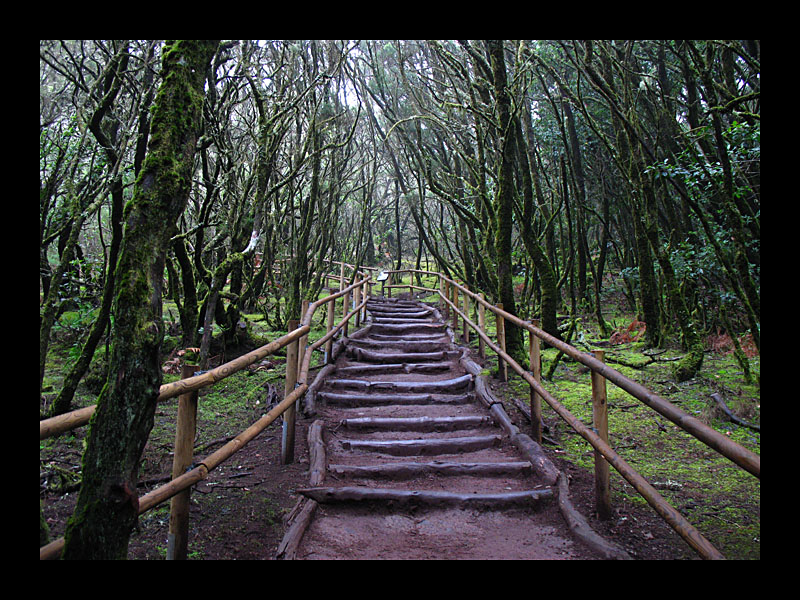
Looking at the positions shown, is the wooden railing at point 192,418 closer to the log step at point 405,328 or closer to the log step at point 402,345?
the log step at point 402,345

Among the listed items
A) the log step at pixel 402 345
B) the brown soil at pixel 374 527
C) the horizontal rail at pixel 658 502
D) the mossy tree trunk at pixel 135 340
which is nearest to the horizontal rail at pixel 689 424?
the horizontal rail at pixel 658 502

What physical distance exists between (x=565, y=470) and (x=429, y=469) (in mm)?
1077

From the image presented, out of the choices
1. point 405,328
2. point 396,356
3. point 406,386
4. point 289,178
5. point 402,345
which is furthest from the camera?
point 405,328

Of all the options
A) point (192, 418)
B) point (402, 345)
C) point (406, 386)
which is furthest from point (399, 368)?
point (192, 418)

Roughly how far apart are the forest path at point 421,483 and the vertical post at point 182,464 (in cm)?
60

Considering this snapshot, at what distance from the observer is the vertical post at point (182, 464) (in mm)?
2355

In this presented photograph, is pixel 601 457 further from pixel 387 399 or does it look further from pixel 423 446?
pixel 387 399

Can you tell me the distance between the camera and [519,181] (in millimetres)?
8875

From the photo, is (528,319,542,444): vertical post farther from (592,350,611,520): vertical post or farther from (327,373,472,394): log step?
(327,373,472,394): log step

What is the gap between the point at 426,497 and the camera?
129 inches

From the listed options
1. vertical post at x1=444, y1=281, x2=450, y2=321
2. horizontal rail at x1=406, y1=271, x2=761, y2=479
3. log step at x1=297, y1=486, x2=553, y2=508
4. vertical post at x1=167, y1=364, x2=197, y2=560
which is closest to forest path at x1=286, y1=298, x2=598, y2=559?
log step at x1=297, y1=486, x2=553, y2=508

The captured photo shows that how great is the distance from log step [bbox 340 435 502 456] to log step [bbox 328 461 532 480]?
38 centimetres

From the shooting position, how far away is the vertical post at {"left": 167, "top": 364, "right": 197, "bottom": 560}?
92.7 inches
